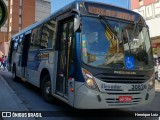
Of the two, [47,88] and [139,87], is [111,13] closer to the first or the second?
[139,87]

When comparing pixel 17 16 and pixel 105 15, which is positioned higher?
pixel 17 16

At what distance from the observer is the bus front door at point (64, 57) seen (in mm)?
6941

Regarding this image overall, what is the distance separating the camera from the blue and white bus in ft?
20.1

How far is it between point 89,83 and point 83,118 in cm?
138

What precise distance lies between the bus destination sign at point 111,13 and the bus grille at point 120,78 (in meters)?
1.63

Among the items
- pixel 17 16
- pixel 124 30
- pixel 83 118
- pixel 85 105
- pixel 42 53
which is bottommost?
pixel 83 118

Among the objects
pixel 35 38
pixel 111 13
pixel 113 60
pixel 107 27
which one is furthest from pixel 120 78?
pixel 35 38

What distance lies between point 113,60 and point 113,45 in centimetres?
39

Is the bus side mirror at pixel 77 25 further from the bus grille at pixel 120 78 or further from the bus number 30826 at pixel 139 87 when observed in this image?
the bus number 30826 at pixel 139 87

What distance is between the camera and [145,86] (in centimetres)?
676

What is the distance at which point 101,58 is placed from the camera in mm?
6336

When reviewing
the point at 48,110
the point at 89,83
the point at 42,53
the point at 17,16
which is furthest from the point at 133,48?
the point at 17,16

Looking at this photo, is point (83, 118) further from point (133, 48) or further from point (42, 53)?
point (42, 53)

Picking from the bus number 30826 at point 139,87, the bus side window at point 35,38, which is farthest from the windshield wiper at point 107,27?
the bus side window at point 35,38
